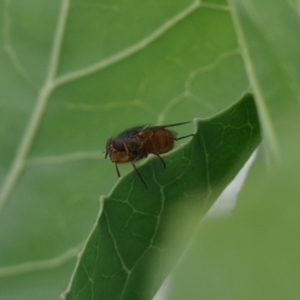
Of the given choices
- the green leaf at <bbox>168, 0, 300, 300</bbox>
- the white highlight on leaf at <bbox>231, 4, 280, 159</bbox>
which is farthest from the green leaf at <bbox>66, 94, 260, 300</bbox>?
the green leaf at <bbox>168, 0, 300, 300</bbox>

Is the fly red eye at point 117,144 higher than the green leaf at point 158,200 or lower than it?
higher

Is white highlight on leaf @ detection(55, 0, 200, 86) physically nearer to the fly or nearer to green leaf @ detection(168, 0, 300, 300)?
the fly

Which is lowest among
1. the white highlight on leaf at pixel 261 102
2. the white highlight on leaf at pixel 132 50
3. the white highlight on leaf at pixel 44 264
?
the white highlight on leaf at pixel 261 102

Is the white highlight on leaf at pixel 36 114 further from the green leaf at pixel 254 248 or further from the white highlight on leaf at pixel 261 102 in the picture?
the green leaf at pixel 254 248

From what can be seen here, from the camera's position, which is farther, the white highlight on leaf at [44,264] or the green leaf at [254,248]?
the white highlight on leaf at [44,264]

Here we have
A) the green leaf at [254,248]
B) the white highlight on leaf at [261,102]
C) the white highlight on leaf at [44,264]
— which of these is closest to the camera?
the green leaf at [254,248]

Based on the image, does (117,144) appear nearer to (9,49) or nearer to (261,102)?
(9,49)

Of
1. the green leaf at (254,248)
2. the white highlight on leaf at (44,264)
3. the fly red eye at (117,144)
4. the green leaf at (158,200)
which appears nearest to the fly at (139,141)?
the fly red eye at (117,144)

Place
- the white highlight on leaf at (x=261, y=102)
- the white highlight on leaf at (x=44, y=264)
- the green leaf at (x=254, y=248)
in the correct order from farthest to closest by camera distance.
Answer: the white highlight on leaf at (x=44, y=264) → the white highlight on leaf at (x=261, y=102) → the green leaf at (x=254, y=248)
